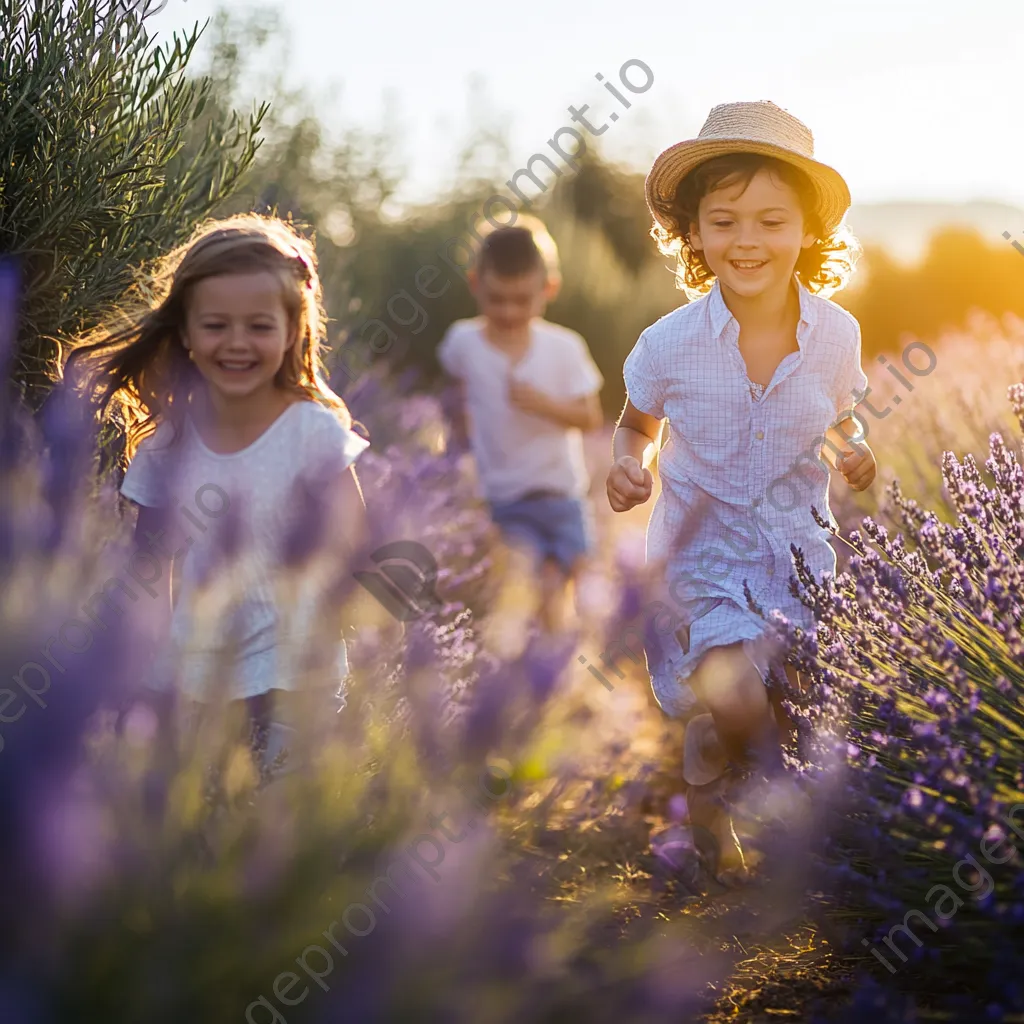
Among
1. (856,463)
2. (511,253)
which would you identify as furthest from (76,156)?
(511,253)

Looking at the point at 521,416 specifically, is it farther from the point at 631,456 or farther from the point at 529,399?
the point at 631,456

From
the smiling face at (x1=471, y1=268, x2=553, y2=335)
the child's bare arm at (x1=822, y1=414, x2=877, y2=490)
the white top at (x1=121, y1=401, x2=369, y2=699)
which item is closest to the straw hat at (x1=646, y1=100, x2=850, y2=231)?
the child's bare arm at (x1=822, y1=414, x2=877, y2=490)

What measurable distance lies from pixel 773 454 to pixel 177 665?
1789mm

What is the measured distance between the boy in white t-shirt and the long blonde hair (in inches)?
96.0

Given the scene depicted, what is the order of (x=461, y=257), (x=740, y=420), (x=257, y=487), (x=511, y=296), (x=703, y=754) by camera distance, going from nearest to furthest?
(x=257, y=487) < (x=740, y=420) < (x=703, y=754) < (x=511, y=296) < (x=461, y=257)

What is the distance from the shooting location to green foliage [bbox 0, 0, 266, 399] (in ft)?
10.5

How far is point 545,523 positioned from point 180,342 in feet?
9.29

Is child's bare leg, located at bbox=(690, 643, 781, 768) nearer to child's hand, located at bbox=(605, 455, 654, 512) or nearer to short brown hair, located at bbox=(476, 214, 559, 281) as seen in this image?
child's hand, located at bbox=(605, 455, 654, 512)

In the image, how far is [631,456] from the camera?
9.84 feet

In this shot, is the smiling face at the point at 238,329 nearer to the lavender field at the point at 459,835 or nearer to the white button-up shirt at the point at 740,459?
the lavender field at the point at 459,835

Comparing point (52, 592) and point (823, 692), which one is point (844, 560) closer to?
point (823, 692)

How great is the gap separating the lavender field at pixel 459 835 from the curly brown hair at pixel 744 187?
2.56ft

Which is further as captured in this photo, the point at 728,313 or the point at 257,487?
the point at 728,313

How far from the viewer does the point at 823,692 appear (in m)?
2.28
